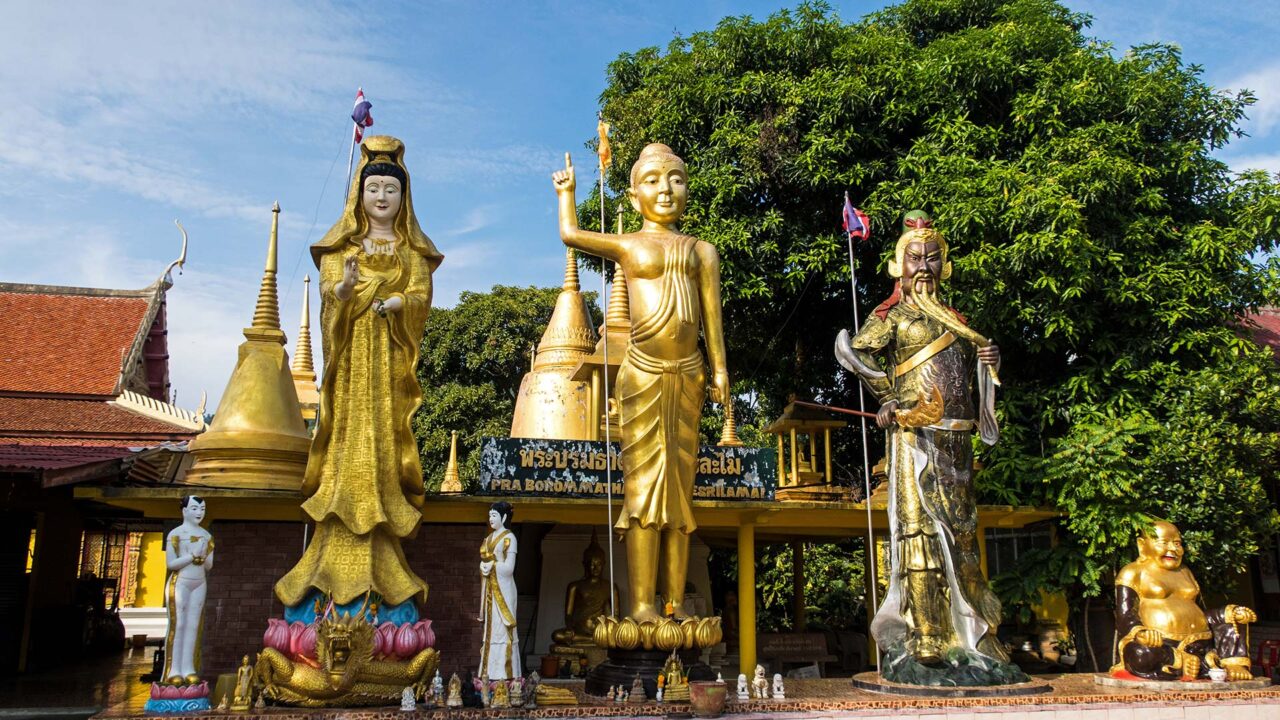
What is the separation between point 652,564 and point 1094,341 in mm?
7087

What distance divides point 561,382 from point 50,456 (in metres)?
→ 6.74

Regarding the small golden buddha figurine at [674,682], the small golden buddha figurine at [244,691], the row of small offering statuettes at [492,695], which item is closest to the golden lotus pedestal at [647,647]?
the small golden buddha figurine at [674,682]

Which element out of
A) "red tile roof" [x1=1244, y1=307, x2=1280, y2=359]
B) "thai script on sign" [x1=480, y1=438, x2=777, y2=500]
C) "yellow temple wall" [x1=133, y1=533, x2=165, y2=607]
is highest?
"red tile roof" [x1=1244, y1=307, x2=1280, y2=359]

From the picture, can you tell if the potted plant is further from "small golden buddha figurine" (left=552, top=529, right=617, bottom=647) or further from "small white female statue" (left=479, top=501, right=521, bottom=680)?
"small white female statue" (left=479, top=501, right=521, bottom=680)

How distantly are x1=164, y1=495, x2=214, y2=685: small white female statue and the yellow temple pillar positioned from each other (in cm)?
581

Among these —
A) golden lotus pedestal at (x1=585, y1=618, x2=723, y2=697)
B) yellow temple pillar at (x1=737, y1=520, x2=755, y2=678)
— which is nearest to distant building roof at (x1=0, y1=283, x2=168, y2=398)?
yellow temple pillar at (x1=737, y1=520, x2=755, y2=678)

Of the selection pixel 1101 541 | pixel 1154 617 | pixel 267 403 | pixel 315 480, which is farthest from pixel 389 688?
pixel 1101 541

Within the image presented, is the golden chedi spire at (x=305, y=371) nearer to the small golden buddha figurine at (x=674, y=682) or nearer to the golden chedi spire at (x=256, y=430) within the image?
the golden chedi spire at (x=256, y=430)

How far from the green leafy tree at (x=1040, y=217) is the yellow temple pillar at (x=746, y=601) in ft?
10.3

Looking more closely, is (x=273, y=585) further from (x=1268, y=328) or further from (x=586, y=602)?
(x=1268, y=328)

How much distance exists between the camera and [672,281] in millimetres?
8727

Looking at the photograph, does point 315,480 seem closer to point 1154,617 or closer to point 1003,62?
point 1154,617

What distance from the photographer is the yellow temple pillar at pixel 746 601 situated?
1125 cm

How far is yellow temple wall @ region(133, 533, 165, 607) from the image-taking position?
24.7 meters
